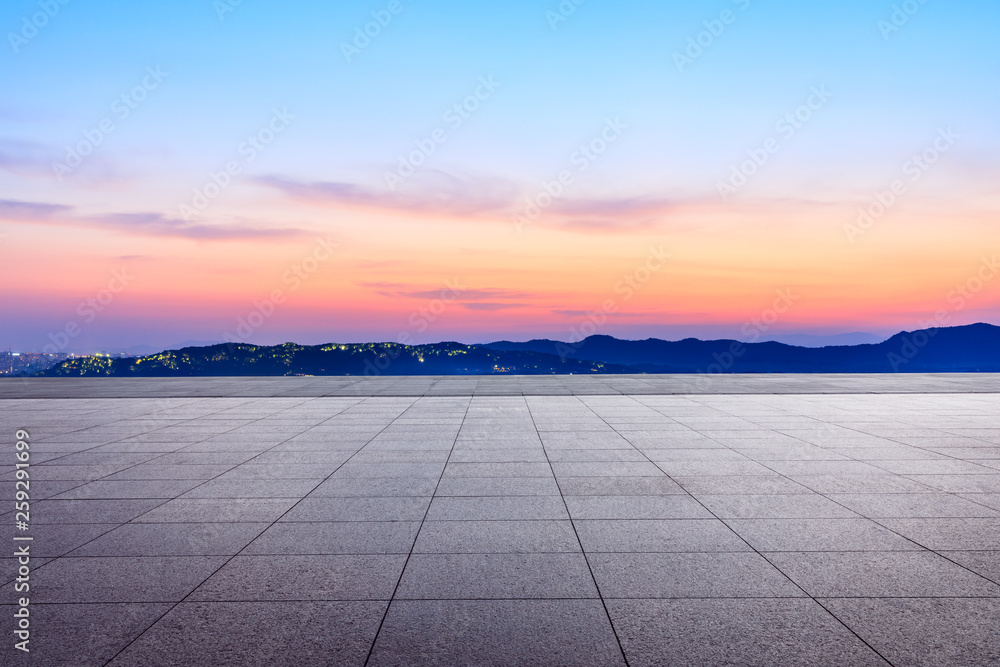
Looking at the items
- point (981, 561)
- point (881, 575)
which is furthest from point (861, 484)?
point (881, 575)

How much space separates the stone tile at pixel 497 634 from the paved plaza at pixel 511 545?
2 centimetres

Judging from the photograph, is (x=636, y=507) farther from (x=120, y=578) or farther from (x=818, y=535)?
(x=120, y=578)

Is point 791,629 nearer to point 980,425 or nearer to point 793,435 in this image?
point 793,435

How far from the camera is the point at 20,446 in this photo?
36.0 ft

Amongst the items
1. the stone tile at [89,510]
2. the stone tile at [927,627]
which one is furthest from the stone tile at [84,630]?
the stone tile at [927,627]

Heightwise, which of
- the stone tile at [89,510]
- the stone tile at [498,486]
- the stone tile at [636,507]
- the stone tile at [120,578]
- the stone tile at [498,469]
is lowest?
the stone tile at [120,578]

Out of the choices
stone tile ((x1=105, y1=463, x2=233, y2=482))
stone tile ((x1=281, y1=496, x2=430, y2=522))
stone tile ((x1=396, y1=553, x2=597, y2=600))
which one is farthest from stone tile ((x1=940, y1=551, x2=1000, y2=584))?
stone tile ((x1=105, y1=463, x2=233, y2=482))

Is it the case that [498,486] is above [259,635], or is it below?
above

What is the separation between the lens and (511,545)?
5715 mm

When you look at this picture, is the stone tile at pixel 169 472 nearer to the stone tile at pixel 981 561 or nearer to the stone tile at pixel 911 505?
the stone tile at pixel 911 505

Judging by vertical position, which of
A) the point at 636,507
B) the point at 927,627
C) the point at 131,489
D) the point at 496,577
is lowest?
the point at 927,627

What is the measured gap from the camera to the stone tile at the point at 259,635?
150 inches

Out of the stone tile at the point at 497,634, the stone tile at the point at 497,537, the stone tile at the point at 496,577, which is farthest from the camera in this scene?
the stone tile at the point at 497,537

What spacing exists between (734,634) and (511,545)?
220 centimetres
